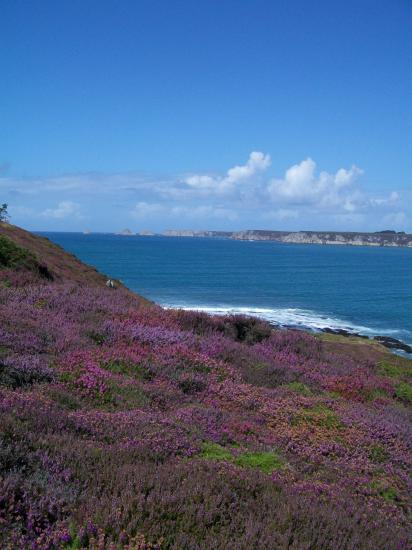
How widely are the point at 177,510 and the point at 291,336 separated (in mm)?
13638

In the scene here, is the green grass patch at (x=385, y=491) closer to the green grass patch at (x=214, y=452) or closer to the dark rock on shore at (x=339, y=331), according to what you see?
the green grass patch at (x=214, y=452)

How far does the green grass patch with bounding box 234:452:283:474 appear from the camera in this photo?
735cm

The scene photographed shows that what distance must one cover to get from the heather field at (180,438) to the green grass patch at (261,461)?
0.11ft

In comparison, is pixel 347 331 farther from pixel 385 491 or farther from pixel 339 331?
pixel 385 491

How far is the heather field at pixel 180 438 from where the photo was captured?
15.7ft

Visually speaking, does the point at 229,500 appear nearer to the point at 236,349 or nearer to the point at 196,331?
the point at 236,349

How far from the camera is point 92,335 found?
1295 cm

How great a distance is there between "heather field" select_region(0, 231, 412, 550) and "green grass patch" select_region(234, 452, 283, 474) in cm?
3

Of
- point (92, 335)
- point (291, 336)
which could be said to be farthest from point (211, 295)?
point (92, 335)

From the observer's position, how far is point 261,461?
24.9 feet

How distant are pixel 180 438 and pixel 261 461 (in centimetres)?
133

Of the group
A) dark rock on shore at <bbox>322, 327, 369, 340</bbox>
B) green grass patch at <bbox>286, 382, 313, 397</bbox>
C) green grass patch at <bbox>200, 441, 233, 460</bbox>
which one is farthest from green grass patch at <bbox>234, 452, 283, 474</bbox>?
dark rock on shore at <bbox>322, 327, 369, 340</bbox>

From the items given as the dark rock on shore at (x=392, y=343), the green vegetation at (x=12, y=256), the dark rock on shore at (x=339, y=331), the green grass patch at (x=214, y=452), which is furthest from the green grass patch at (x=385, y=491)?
the dark rock on shore at (x=339, y=331)

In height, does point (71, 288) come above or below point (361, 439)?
above
